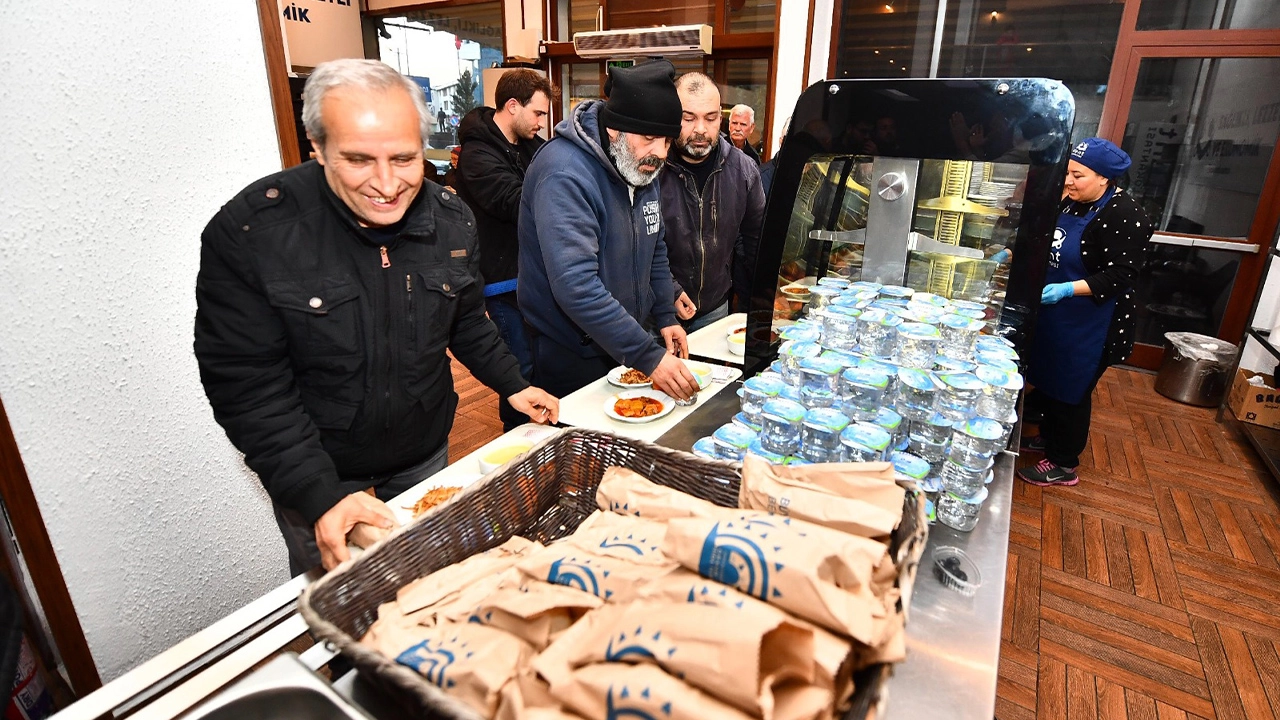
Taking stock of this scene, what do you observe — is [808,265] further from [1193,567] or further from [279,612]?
[1193,567]

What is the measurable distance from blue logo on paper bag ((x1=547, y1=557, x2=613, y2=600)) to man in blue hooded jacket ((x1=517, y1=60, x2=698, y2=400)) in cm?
103

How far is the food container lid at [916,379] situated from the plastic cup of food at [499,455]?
82 cm

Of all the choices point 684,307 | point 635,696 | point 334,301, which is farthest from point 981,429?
point 684,307

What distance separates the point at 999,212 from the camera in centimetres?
158

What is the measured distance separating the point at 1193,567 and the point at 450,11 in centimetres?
696

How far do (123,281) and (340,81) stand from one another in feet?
3.04

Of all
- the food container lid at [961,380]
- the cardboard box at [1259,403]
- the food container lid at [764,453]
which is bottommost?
the cardboard box at [1259,403]

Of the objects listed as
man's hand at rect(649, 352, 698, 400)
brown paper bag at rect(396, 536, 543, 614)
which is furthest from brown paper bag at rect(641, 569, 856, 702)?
man's hand at rect(649, 352, 698, 400)

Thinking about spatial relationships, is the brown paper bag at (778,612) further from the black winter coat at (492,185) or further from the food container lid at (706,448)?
the black winter coat at (492,185)

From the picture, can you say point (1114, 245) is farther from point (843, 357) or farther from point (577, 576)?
point (577, 576)

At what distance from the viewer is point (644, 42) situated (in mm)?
5184

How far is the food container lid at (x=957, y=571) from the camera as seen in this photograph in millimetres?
A: 1016

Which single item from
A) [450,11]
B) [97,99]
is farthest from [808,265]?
[450,11]

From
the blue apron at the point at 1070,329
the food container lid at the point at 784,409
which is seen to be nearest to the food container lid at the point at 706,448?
the food container lid at the point at 784,409
